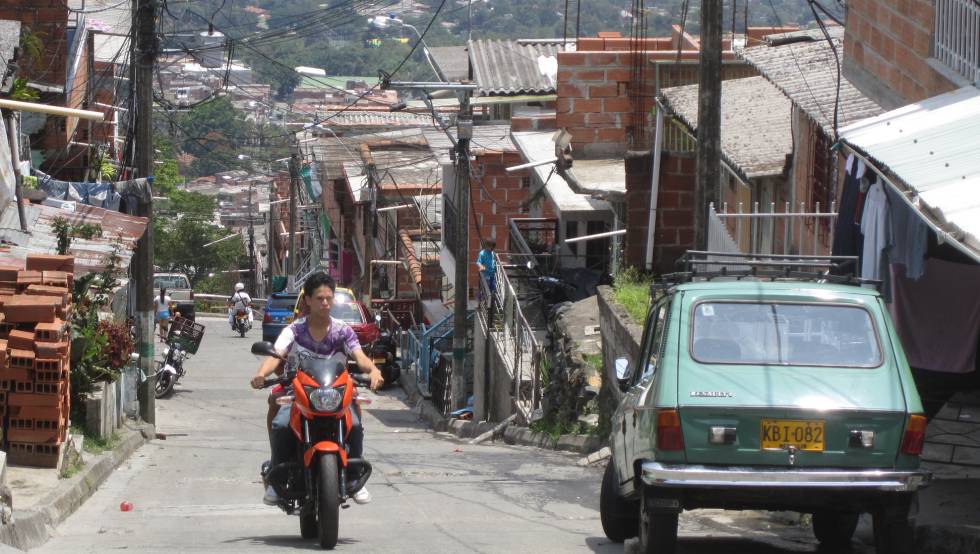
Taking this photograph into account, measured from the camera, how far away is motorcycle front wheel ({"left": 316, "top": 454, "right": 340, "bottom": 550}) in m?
8.13

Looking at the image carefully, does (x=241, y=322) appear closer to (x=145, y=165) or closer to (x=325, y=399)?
(x=145, y=165)

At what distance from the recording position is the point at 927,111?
445 inches

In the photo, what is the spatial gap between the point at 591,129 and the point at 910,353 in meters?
16.2

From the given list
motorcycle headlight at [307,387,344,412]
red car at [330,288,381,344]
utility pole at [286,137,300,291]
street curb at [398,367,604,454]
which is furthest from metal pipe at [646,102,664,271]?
utility pole at [286,137,300,291]

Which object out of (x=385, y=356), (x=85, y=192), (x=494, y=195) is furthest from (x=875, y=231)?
→ (x=385, y=356)

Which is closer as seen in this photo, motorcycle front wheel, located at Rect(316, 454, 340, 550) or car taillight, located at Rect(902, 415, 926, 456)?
car taillight, located at Rect(902, 415, 926, 456)

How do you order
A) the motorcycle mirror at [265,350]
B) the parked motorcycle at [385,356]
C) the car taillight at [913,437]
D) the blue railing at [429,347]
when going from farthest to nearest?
1. the parked motorcycle at [385,356]
2. the blue railing at [429,347]
3. the motorcycle mirror at [265,350]
4. the car taillight at [913,437]

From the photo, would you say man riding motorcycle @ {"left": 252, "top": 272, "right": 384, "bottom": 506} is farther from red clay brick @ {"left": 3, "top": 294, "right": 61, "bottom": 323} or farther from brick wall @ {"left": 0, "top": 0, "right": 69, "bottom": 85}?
brick wall @ {"left": 0, "top": 0, "right": 69, "bottom": 85}

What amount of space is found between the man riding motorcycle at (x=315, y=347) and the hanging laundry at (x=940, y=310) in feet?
15.9

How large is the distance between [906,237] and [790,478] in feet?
11.2

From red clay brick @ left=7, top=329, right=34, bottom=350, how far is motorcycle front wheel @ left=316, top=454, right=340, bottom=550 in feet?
13.7

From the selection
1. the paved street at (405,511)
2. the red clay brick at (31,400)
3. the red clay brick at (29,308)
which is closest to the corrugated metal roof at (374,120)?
the paved street at (405,511)

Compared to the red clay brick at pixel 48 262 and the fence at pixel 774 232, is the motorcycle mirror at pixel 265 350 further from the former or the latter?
the fence at pixel 774 232

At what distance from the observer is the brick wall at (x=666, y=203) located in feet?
71.6
